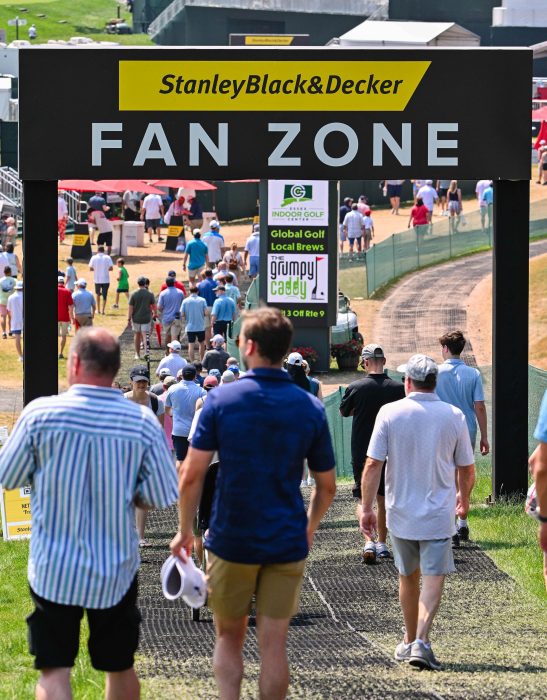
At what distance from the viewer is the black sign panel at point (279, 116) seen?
12289 millimetres

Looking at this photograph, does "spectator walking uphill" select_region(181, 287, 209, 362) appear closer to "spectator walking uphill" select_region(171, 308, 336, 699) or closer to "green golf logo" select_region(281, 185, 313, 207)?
"green golf logo" select_region(281, 185, 313, 207)

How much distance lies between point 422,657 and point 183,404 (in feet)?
19.0

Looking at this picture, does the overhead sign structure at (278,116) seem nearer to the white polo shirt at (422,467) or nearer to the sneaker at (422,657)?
the white polo shirt at (422,467)

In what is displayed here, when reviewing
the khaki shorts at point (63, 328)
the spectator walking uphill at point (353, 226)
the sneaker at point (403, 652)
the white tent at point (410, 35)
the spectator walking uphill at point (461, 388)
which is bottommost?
the sneaker at point (403, 652)

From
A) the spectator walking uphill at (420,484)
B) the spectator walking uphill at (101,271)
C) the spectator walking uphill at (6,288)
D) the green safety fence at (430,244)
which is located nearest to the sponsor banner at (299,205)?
the spectator walking uphill at (6,288)

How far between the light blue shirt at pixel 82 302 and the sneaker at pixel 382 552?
17832mm

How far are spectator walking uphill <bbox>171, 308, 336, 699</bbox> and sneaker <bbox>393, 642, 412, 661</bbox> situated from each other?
1749mm

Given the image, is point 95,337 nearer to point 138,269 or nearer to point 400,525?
point 400,525

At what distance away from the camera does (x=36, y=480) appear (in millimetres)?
5051

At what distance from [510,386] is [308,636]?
17.3 ft

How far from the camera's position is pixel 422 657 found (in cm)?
696

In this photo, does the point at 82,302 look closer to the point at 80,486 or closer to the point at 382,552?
the point at 382,552

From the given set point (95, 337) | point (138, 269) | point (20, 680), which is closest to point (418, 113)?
point (20, 680)

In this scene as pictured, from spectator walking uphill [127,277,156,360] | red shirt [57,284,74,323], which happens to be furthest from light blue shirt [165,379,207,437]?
red shirt [57,284,74,323]
